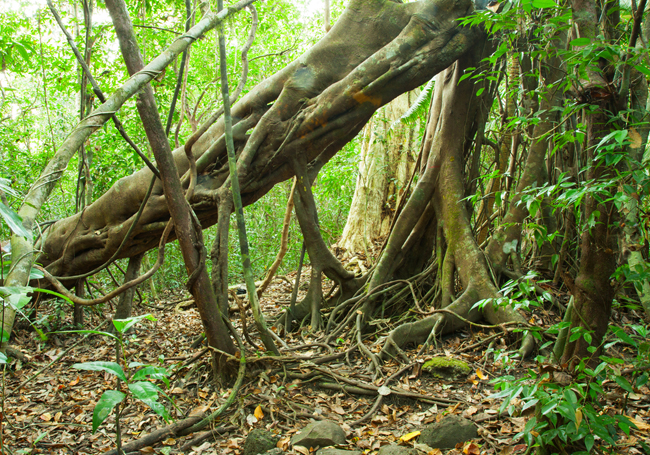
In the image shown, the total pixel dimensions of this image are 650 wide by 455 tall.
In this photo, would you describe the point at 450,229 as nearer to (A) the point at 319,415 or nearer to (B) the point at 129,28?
(A) the point at 319,415

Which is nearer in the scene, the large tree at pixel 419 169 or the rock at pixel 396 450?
the rock at pixel 396 450

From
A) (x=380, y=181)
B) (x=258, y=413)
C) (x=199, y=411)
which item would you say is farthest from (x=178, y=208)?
(x=380, y=181)

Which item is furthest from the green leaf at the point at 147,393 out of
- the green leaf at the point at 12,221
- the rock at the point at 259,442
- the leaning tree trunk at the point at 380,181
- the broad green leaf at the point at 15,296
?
the leaning tree trunk at the point at 380,181

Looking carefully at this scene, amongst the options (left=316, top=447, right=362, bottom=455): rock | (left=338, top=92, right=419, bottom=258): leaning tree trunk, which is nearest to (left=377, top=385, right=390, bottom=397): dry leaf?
(left=316, top=447, right=362, bottom=455): rock

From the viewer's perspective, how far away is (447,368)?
123 inches

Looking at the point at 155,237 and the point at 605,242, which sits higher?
the point at 155,237

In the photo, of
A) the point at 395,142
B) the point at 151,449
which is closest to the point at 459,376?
the point at 151,449

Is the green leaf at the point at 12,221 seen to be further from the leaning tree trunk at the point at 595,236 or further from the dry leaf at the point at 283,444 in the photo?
the leaning tree trunk at the point at 595,236

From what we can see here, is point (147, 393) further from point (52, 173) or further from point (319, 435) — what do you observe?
point (319, 435)

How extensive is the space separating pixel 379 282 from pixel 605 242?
2867mm

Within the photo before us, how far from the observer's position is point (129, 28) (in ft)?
7.83

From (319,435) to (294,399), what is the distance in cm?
53

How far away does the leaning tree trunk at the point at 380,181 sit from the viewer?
6953 millimetres

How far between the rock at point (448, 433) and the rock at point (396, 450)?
0.47 feet
